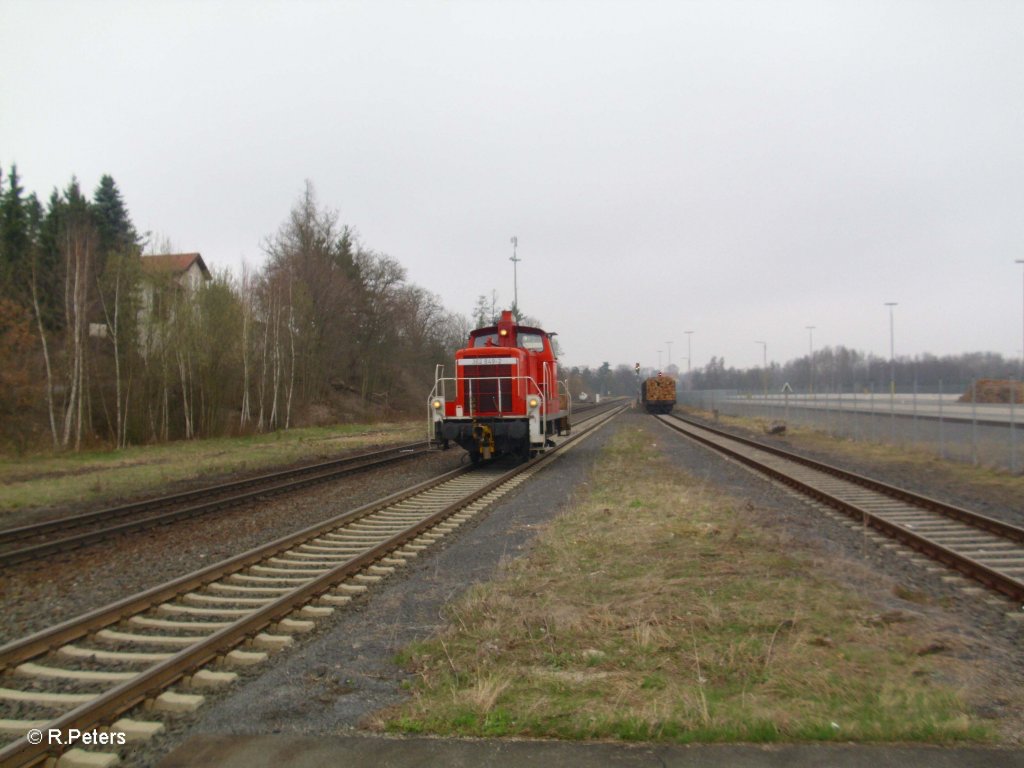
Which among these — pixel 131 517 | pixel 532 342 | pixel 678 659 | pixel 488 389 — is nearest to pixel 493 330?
pixel 532 342

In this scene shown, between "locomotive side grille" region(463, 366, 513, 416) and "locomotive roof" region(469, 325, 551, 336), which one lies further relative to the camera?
"locomotive roof" region(469, 325, 551, 336)

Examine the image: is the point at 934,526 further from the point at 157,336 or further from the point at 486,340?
the point at 157,336

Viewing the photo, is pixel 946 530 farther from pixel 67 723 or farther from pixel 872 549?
pixel 67 723

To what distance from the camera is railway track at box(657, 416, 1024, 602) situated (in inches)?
311

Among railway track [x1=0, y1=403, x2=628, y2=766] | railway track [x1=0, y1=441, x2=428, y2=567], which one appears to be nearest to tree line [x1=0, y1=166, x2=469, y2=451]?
railway track [x1=0, y1=441, x2=428, y2=567]

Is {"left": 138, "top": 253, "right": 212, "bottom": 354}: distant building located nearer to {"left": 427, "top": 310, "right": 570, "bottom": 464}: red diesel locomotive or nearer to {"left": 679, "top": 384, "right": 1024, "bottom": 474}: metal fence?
{"left": 427, "top": 310, "right": 570, "bottom": 464}: red diesel locomotive

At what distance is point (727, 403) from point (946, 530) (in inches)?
1806

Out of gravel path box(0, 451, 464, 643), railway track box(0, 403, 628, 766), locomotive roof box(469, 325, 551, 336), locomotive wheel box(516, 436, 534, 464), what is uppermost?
locomotive roof box(469, 325, 551, 336)

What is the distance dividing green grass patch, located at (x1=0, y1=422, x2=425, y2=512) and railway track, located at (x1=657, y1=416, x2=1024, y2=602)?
1371 cm

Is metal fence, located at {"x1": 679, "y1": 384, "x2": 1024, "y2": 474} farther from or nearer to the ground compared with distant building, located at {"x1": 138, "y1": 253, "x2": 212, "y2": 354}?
nearer to the ground

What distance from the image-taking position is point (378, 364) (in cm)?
5375

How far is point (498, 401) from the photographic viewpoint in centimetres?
1723

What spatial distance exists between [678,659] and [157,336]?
2849cm

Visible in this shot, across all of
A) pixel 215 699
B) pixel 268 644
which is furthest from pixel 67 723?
pixel 268 644
